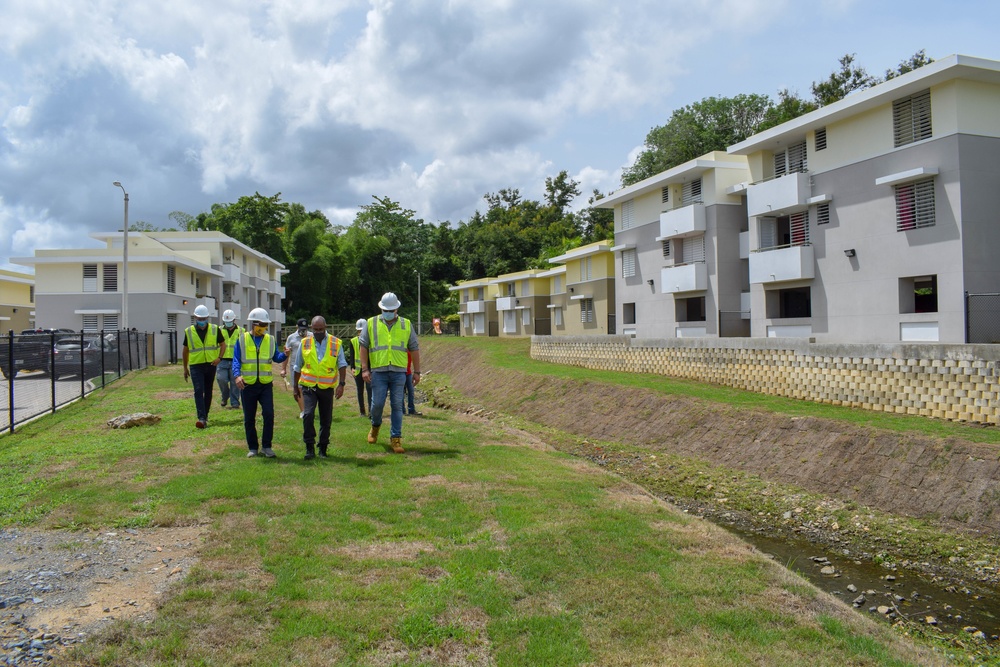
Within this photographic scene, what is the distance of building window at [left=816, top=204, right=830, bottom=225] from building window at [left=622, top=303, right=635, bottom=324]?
1393 cm

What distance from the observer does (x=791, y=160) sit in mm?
25734

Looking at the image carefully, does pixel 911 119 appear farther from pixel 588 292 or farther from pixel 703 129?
pixel 703 129

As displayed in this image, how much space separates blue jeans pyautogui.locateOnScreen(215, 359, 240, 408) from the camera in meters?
14.1

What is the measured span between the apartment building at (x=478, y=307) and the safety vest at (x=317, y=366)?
53.4 meters

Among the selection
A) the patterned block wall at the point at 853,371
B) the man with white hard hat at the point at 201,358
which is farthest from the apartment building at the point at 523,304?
the man with white hard hat at the point at 201,358

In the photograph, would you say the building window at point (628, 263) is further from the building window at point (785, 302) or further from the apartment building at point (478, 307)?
the apartment building at point (478, 307)

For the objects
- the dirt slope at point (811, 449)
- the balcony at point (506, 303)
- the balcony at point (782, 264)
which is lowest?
the dirt slope at point (811, 449)

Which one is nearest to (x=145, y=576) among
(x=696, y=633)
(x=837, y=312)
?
(x=696, y=633)

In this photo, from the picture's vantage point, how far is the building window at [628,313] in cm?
3741

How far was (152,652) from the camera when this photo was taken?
388cm

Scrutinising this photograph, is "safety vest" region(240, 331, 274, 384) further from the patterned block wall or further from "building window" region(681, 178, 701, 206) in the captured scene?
"building window" region(681, 178, 701, 206)

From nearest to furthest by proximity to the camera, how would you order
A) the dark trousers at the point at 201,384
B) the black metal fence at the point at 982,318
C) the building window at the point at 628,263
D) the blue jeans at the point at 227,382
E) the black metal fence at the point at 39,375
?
the dark trousers at the point at 201,384
the black metal fence at the point at 39,375
the blue jeans at the point at 227,382
the black metal fence at the point at 982,318
the building window at the point at 628,263

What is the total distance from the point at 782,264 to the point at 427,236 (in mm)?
55000

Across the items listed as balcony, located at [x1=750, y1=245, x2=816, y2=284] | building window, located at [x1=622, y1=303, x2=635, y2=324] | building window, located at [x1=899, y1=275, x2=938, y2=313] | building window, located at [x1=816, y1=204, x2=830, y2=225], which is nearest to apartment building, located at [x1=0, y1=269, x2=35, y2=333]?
building window, located at [x1=622, y1=303, x2=635, y2=324]
